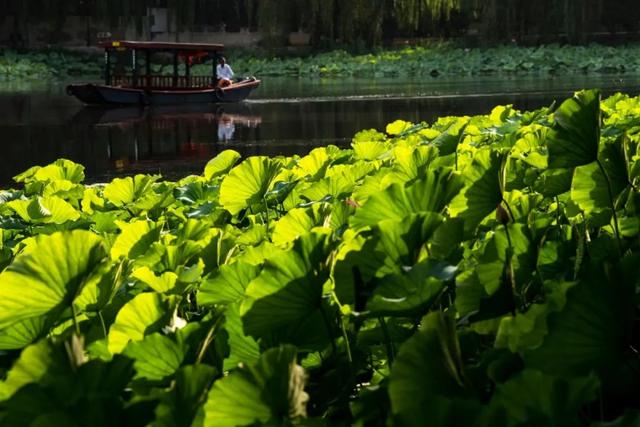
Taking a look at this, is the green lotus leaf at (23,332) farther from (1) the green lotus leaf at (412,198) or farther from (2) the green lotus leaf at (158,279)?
(1) the green lotus leaf at (412,198)

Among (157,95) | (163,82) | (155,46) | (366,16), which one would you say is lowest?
(157,95)

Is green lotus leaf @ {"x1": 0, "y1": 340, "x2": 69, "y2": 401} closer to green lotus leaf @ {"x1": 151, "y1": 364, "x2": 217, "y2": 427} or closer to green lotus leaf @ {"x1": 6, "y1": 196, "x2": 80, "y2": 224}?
green lotus leaf @ {"x1": 151, "y1": 364, "x2": 217, "y2": 427}

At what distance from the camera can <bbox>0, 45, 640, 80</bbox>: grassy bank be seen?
30578mm

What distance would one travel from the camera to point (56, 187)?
2.37 m

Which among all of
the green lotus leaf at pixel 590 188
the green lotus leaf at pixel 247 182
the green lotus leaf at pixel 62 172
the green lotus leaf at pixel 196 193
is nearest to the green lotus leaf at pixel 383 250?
the green lotus leaf at pixel 590 188

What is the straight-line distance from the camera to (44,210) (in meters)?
1.89

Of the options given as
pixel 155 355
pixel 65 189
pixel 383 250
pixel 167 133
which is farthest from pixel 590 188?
pixel 167 133

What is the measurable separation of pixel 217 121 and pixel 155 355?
15393 millimetres

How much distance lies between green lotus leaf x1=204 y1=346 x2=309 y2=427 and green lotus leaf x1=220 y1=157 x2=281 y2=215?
2.90 feet

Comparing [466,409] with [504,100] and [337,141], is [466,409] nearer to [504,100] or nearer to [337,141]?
[337,141]

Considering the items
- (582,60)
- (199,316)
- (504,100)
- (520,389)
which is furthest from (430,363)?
(582,60)

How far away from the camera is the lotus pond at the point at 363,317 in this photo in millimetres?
661

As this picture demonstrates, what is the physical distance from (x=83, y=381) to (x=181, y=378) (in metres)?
0.08

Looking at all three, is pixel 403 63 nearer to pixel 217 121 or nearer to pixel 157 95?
pixel 157 95
